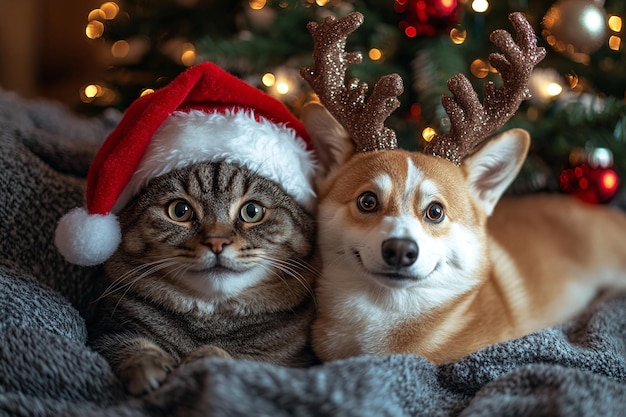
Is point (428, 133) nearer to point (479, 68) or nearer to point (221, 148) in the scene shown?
point (479, 68)

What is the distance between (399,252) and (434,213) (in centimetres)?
16

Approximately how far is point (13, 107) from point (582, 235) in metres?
1.64

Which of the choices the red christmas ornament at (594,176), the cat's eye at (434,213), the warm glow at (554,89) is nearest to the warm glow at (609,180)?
the red christmas ornament at (594,176)

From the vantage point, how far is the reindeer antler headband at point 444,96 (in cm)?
117

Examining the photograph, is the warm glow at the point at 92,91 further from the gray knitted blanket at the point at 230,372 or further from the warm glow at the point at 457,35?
the warm glow at the point at 457,35

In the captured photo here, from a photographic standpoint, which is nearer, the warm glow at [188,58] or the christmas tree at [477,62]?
the christmas tree at [477,62]

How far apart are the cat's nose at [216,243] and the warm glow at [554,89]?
3.52ft

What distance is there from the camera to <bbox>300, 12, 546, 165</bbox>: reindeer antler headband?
1.17 m

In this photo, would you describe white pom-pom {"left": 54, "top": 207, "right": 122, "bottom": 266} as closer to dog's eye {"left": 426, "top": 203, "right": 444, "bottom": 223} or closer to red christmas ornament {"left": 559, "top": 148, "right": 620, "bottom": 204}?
dog's eye {"left": 426, "top": 203, "right": 444, "bottom": 223}

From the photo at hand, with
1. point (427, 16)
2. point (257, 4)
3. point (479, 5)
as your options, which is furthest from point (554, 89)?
point (257, 4)

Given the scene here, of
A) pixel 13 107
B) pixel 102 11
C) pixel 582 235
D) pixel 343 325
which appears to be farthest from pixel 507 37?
pixel 102 11

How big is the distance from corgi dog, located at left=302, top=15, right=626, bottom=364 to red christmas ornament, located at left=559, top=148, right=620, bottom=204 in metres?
0.52

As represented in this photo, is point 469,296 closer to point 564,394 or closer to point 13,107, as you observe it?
point 564,394

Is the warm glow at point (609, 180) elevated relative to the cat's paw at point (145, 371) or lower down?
lower down
